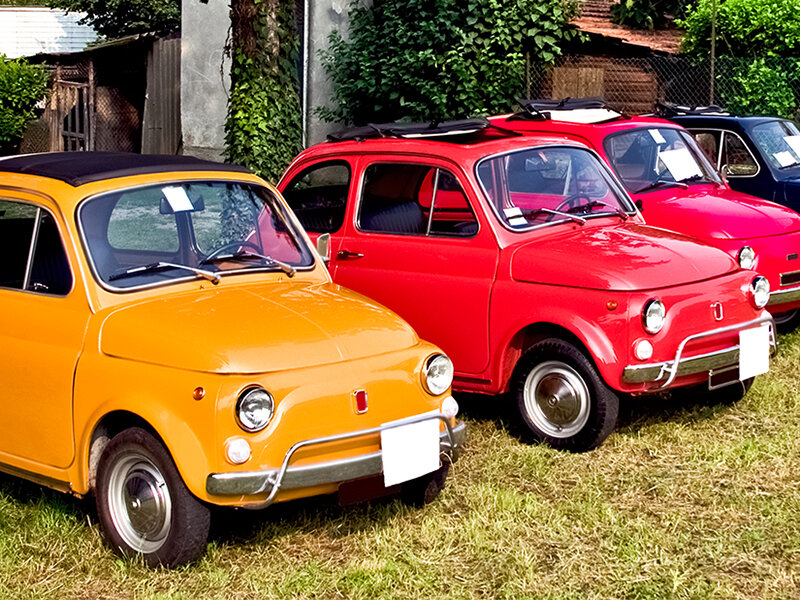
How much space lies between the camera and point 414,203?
7332 mm

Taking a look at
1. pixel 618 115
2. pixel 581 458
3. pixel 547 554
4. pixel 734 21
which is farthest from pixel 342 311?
pixel 734 21

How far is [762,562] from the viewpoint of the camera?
16.5ft

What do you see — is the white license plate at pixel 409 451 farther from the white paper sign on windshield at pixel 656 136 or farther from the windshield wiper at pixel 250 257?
the white paper sign on windshield at pixel 656 136

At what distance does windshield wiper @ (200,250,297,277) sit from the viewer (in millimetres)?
5684

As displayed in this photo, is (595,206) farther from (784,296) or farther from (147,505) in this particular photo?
(147,505)

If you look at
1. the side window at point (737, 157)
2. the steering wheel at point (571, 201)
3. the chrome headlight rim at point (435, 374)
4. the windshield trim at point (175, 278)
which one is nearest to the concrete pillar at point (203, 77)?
the side window at point (737, 157)

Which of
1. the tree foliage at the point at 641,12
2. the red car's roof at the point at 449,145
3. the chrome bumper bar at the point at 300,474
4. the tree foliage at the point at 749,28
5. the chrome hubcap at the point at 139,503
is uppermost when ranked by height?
the tree foliage at the point at 641,12

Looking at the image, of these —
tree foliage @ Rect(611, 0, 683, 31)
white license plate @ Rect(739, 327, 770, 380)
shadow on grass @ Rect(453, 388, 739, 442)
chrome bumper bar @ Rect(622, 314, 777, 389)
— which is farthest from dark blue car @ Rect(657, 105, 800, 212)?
tree foliage @ Rect(611, 0, 683, 31)

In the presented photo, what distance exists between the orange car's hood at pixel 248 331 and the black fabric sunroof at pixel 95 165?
70cm

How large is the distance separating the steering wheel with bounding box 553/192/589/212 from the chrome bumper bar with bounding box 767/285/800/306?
1.90 m

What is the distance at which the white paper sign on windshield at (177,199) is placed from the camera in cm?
Result: 566

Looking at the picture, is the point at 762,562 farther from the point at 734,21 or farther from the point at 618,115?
the point at 734,21

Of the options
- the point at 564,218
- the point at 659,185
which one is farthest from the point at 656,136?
the point at 564,218

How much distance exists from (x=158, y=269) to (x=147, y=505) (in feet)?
3.78
